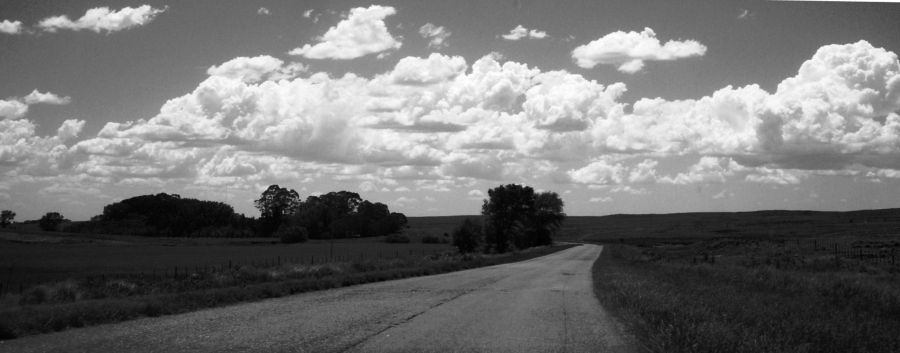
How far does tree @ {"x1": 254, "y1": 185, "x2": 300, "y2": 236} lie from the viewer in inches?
5546

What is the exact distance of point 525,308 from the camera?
1723cm

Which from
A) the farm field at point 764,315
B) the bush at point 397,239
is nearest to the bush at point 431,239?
the bush at point 397,239

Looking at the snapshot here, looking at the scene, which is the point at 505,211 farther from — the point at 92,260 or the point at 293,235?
the point at 92,260

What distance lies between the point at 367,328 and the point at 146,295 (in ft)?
31.6

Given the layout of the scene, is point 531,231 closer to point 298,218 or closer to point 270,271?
point 298,218

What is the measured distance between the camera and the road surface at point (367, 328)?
436 inches

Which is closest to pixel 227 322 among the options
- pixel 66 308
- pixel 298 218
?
pixel 66 308

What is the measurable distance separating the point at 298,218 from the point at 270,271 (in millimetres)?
109311

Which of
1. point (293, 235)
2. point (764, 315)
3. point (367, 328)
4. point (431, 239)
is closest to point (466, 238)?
point (293, 235)

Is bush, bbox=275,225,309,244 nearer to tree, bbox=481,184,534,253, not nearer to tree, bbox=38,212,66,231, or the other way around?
tree, bbox=481,184,534,253

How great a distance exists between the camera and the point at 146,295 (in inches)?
776

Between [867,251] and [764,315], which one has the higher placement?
[764,315]

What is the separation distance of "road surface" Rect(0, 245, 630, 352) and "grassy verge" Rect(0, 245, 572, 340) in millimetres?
684

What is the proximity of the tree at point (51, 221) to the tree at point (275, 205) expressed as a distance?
35173 mm
